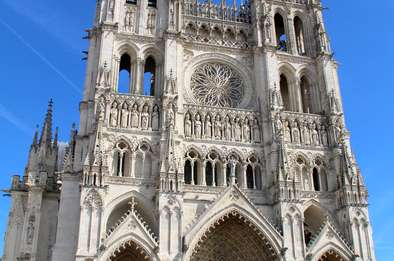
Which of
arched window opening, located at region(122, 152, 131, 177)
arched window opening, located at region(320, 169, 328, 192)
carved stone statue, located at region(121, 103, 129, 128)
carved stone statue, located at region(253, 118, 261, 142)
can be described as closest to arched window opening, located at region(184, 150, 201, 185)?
arched window opening, located at region(122, 152, 131, 177)

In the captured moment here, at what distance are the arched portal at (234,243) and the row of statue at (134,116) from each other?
6.31 metres

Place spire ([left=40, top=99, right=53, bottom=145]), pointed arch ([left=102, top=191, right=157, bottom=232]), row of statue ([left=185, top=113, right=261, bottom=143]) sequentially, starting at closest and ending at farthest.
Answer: pointed arch ([left=102, top=191, right=157, bottom=232]) → row of statue ([left=185, top=113, right=261, bottom=143]) → spire ([left=40, top=99, right=53, bottom=145])

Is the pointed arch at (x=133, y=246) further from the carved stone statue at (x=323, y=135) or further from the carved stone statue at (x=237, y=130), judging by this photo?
the carved stone statue at (x=323, y=135)

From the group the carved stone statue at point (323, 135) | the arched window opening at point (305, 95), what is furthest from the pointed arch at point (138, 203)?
the arched window opening at point (305, 95)

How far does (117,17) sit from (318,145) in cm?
1408

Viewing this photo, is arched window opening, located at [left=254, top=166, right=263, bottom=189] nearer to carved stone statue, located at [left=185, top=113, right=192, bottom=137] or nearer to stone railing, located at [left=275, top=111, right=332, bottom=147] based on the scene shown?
stone railing, located at [left=275, top=111, right=332, bottom=147]

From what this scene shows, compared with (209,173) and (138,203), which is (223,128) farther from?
(138,203)

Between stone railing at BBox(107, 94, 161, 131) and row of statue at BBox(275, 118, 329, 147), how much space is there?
7.03 m

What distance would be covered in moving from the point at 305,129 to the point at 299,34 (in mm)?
8426

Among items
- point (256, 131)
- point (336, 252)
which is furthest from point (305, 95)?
point (336, 252)

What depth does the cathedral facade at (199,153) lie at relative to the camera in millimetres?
22562

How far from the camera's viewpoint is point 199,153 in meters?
25.4

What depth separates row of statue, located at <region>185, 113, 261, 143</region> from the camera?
85.4 ft

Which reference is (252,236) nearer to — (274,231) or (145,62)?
(274,231)
